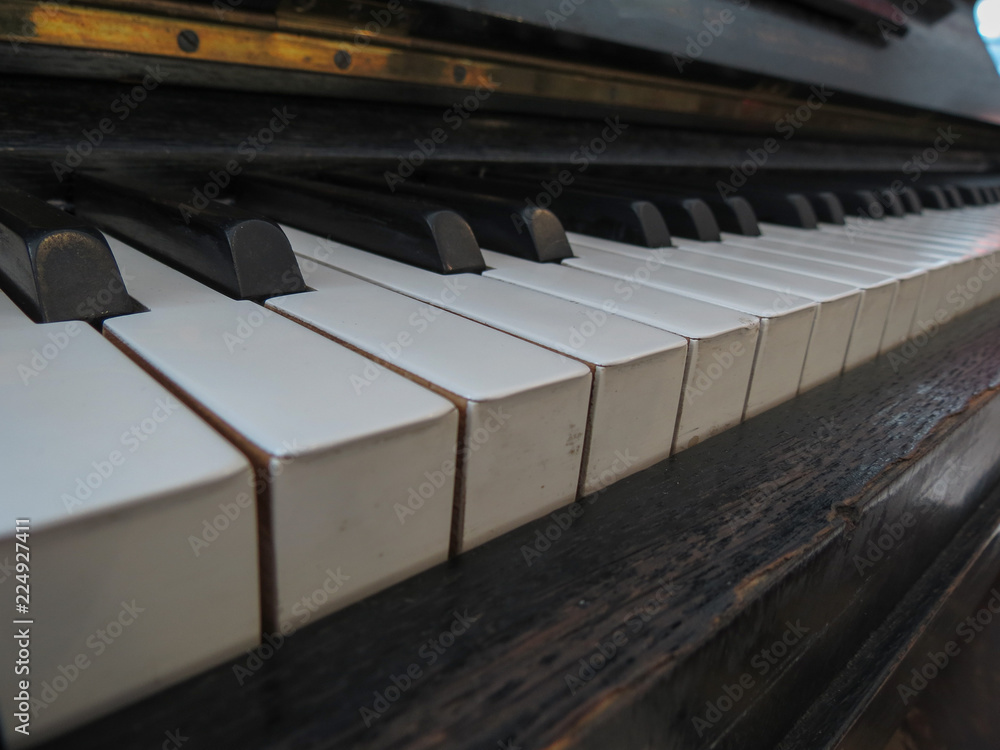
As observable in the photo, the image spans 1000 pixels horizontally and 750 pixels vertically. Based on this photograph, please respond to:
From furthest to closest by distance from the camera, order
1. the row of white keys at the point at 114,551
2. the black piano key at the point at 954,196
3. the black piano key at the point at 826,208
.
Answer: the black piano key at the point at 954,196 → the black piano key at the point at 826,208 → the row of white keys at the point at 114,551

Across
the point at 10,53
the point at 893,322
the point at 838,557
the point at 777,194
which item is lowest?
the point at 838,557

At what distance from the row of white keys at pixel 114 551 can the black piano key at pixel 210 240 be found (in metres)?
0.23

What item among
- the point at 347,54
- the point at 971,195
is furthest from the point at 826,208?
the point at 971,195

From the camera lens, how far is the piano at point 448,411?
33 cm

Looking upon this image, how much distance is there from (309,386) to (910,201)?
1.99 m

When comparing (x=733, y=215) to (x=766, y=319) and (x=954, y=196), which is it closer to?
(x=766, y=319)

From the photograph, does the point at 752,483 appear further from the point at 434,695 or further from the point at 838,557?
the point at 434,695

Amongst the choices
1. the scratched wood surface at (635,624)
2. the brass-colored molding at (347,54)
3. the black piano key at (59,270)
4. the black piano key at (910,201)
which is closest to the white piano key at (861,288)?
the scratched wood surface at (635,624)

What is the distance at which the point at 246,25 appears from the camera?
31.9 inches

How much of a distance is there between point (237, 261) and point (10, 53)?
0.35 m

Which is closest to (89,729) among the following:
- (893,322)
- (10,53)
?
(10,53)

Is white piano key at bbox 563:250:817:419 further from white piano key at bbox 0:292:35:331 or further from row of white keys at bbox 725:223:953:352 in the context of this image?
white piano key at bbox 0:292:35:331

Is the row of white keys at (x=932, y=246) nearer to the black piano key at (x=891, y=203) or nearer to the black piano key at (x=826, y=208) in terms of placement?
the black piano key at (x=826, y=208)

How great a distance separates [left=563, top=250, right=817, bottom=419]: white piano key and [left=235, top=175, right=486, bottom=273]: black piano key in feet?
0.55
